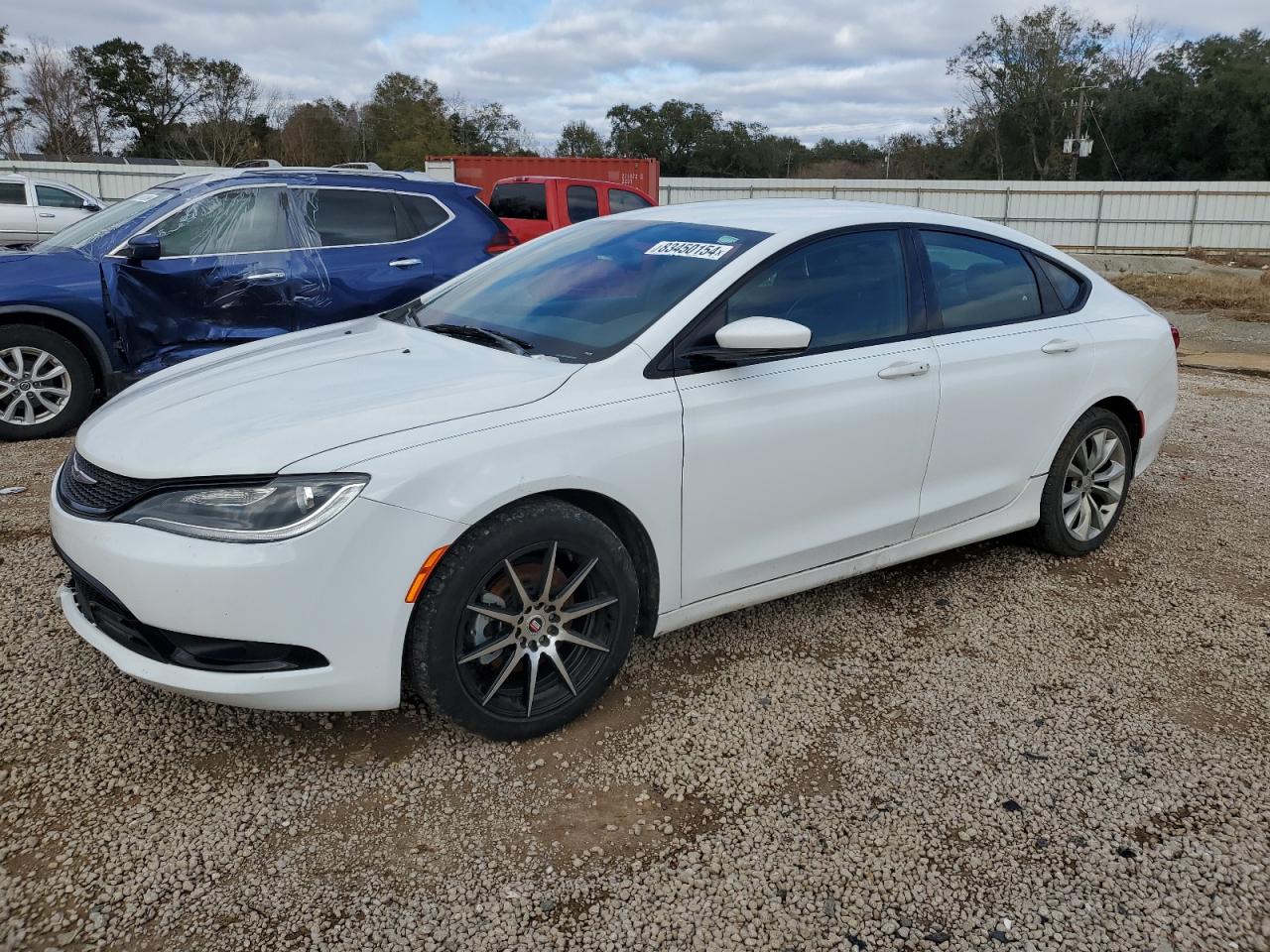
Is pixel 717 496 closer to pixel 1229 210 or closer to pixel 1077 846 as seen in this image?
pixel 1077 846

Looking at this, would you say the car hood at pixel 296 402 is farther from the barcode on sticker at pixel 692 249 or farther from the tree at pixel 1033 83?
the tree at pixel 1033 83

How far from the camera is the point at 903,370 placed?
347 centimetres

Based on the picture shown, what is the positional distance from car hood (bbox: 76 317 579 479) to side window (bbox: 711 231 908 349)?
794 millimetres

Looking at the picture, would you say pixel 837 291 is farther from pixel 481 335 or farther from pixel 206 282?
pixel 206 282

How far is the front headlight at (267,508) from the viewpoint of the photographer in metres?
2.40

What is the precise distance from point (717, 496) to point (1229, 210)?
93.2 ft

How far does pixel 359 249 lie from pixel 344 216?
270 mm

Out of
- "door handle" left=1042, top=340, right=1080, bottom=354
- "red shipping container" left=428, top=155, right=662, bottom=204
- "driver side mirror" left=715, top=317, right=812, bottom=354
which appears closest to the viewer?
"driver side mirror" left=715, top=317, right=812, bottom=354

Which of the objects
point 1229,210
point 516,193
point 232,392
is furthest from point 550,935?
point 1229,210

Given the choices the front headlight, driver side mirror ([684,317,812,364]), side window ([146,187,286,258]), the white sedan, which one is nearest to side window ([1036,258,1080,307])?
the white sedan

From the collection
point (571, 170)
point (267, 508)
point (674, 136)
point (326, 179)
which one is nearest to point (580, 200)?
point (326, 179)

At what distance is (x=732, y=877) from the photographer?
2.35 meters

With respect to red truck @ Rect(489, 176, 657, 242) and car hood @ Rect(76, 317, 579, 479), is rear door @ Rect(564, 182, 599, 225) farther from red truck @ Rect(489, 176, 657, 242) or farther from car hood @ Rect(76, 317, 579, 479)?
car hood @ Rect(76, 317, 579, 479)

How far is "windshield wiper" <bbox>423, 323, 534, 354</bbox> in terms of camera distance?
10.4ft
